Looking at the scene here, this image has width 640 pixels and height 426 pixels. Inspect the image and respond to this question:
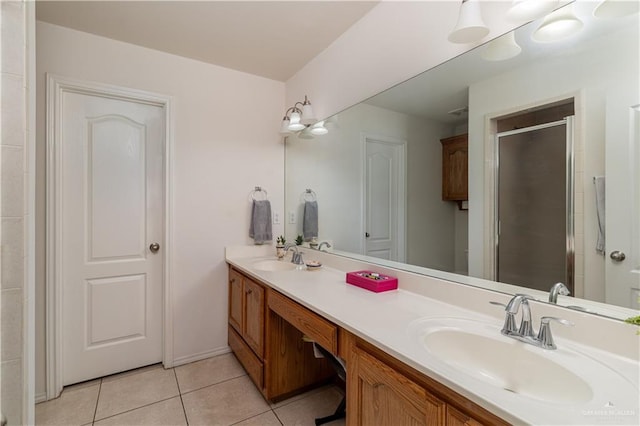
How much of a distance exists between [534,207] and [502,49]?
0.64 meters

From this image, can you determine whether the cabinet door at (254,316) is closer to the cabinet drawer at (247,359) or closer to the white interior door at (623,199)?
the cabinet drawer at (247,359)

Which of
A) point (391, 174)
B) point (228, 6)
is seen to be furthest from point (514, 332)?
point (228, 6)

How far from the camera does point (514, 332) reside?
971 mm

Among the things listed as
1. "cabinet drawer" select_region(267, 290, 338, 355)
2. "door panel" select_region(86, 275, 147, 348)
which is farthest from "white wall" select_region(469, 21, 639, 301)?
"door panel" select_region(86, 275, 147, 348)

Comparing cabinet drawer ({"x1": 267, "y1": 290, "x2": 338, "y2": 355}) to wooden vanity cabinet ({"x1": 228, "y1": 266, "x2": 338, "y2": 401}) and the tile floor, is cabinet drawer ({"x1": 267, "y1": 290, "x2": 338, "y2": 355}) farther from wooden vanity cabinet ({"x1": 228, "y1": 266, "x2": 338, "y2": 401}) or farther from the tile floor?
the tile floor

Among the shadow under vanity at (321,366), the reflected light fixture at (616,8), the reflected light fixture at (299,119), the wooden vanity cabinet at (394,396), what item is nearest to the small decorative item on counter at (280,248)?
the shadow under vanity at (321,366)

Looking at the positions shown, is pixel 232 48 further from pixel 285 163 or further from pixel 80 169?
pixel 80 169

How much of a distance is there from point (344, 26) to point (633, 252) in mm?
1868

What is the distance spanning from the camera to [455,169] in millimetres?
1380

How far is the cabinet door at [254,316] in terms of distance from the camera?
5.96 feet

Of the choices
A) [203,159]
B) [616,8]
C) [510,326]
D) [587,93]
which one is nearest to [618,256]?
[510,326]

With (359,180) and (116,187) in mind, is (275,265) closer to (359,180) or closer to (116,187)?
(359,180)

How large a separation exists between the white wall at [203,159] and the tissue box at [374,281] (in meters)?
1.28

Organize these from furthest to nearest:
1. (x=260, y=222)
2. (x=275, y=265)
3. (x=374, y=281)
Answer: (x=260, y=222)
(x=275, y=265)
(x=374, y=281)
